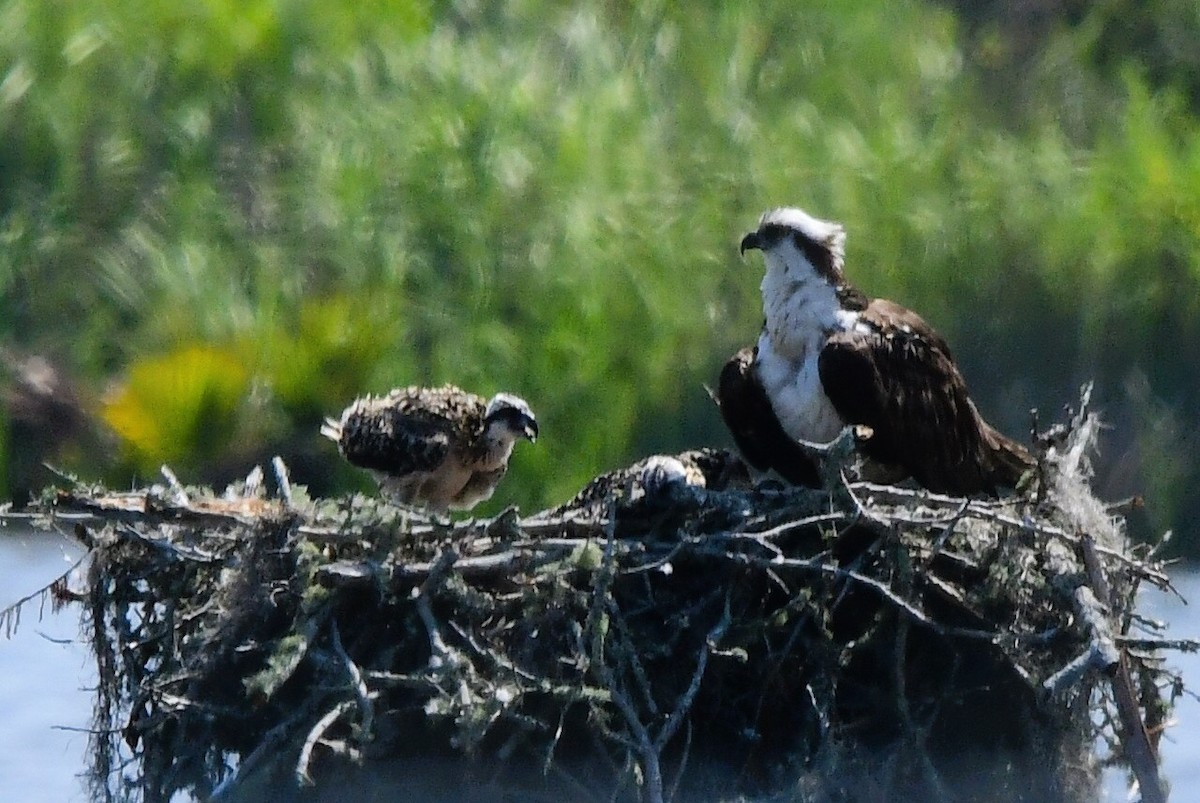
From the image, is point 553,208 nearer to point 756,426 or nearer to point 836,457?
point 756,426

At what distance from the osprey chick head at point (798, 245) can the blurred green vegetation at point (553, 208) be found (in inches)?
154

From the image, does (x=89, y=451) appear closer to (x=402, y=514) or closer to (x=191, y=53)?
(x=191, y=53)

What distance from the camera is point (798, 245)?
8.06 metres

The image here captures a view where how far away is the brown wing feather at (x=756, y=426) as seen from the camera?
8.06 metres

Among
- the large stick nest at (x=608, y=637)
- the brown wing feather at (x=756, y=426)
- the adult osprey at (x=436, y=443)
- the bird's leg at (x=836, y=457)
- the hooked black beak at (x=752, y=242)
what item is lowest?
the large stick nest at (x=608, y=637)

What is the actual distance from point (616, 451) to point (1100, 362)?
2513 mm

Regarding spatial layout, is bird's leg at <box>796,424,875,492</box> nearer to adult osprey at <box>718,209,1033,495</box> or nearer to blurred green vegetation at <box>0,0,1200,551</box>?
adult osprey at <box>718,209,1033,495</box>

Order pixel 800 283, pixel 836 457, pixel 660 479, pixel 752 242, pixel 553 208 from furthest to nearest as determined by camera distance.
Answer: pixel 553 208 → pixel 752 242 → pixel 800 283 → pixel 660 479 → pixel 836 457

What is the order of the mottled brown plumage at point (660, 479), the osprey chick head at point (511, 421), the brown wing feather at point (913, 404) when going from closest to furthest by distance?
the mottled brown plumage at point (660, 479)
the brown wing feather at point (913, 404)
the osprey chick head at point (511, 421)

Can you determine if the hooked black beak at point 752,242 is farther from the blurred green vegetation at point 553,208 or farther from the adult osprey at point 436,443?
the blurred green vegetation at point 553,208

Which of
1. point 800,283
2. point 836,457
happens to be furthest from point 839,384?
point 836,457

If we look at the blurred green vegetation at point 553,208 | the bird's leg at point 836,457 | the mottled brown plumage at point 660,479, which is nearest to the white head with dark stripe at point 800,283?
the mottled brown plumage at point 660,479

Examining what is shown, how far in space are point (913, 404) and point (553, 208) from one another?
5545 millimetres

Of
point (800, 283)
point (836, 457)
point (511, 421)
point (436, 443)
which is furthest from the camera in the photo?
point (511, 421)
